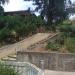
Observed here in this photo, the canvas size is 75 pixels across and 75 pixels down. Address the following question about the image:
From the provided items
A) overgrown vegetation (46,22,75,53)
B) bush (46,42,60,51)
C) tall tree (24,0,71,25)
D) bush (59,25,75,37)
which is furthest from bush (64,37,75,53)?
tall tree (24,0,71,25)

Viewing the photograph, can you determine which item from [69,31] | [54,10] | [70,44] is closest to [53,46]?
[70,44]

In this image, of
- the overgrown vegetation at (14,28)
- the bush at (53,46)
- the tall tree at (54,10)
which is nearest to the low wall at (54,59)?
the bush at (53,46)

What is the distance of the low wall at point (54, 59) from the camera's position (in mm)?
16641

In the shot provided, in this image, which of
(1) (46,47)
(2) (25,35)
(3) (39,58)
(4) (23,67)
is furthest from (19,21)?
(4) (23,67)

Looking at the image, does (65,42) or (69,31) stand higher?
(69,31)

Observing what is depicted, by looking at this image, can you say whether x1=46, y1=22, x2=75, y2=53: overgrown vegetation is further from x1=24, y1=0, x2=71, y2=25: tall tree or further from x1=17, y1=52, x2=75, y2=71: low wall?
x1=24, y1=0, x2=71, y2=25: tall tree

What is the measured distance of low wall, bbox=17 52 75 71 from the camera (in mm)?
16641

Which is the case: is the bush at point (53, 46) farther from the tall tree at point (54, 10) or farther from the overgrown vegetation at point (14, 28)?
the tall tree at point (54, 10)

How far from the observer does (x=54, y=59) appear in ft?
54.8

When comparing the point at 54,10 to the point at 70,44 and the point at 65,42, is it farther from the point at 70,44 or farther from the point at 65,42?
the point at 70,44

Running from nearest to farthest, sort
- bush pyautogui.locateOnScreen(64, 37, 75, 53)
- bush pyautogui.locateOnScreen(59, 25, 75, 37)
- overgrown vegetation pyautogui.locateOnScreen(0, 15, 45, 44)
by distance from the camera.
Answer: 1. bush pyautogui.locateOnScreen(64, 37, 75, 53)
2. bush pyautogui.locateOnScreen(59, 25, 75, 37)
3. overgrown vegetation pyautogui.locateOnScreen(0, 15, 45, 44)

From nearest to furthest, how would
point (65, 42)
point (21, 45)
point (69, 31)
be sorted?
point (65, 42)
point (21, 45)
point (69, 31)

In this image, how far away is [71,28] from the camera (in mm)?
21719

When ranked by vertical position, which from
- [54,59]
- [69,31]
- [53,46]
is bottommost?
[54,59]
